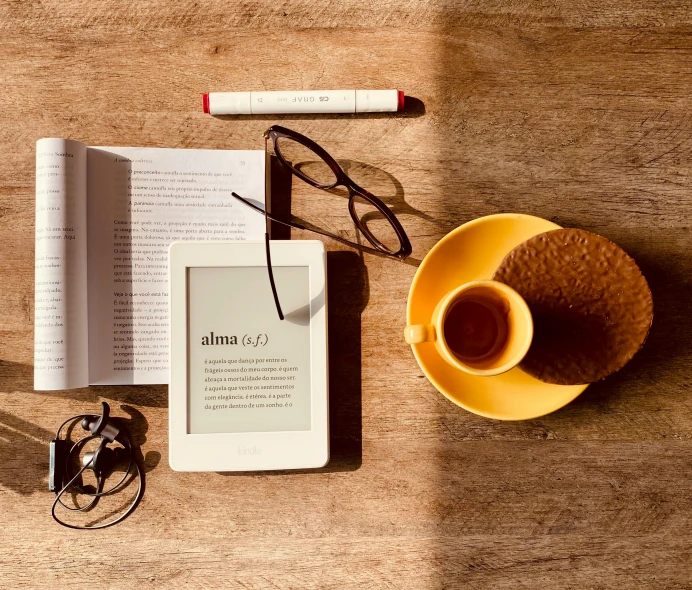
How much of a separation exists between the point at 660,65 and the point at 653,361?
37cm

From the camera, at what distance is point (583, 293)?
0.54 meters

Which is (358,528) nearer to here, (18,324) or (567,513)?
(567,513)

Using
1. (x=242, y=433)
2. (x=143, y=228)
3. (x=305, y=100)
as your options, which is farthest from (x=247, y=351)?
(x=305, y=100)

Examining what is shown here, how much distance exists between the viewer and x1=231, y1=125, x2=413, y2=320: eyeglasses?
0.57 m

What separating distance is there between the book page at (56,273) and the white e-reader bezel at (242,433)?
11 centimetres

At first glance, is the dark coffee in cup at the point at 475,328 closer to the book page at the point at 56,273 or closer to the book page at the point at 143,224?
the book page at the point at 143,224

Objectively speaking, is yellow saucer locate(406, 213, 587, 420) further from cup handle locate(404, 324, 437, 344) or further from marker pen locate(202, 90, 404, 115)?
marker pen locate(202, 90, 404, 115)

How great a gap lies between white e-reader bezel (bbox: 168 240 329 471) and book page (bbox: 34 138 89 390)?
0.37 ft

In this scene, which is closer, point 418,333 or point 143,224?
point 418,333

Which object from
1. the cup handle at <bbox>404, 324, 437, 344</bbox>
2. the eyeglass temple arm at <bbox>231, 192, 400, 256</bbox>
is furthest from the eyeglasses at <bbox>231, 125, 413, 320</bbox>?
the cup handle at <bbox>404, 324, 437, 344</bbox>

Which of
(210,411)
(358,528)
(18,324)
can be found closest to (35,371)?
(18,324)

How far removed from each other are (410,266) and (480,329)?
0.12 metres

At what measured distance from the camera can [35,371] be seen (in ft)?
1.83

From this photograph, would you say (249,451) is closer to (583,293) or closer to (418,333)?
(418,333)
